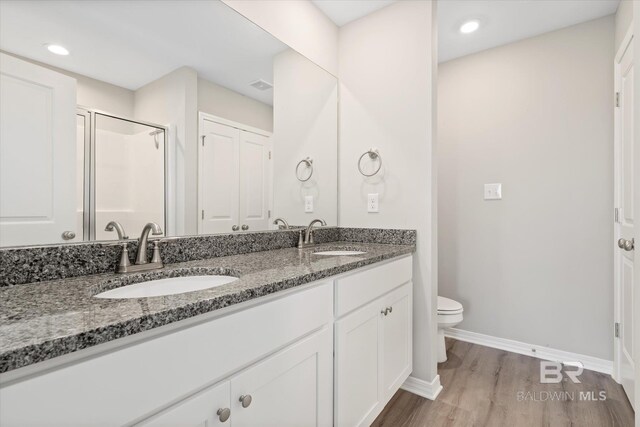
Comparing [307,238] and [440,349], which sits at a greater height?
[307,238]

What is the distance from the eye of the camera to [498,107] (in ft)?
7.82

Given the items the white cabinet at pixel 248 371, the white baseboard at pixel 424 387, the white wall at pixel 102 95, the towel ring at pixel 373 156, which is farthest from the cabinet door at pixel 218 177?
the white baseboard at pixel 424 387

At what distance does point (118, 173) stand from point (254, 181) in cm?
64

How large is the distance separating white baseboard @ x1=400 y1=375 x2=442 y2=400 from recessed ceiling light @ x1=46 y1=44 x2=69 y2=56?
2162mm

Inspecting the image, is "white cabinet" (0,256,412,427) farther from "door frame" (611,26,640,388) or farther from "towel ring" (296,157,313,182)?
"door frame" (611,26,640,388)

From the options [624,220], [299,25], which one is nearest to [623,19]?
[624,220]

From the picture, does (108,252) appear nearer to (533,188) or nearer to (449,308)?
(449,308)

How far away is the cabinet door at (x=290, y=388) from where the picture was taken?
793 millimetres

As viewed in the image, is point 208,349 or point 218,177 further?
point 218,177

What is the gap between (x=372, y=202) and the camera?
1.99 meters

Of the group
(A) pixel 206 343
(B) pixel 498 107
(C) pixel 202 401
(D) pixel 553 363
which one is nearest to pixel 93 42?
(A) pixel 206 343

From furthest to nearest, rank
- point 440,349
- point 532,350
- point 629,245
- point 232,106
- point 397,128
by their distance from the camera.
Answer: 1. point 532,350
2. point 440,349
3. point 397,128
4. point 629,245
5. point 232,106

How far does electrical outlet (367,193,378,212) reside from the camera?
6.48ft

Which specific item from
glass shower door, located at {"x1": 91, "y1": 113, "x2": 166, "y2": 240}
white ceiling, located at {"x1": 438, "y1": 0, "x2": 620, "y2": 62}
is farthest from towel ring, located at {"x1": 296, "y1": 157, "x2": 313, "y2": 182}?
white ceiling, located at {"x1": 438, "y1": 0, "x2": 620, "y2": 62}
